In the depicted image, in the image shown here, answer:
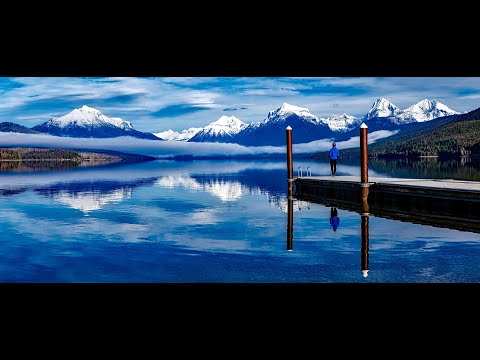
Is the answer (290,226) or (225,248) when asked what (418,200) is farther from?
(225,248)

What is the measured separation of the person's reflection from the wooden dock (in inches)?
13.9

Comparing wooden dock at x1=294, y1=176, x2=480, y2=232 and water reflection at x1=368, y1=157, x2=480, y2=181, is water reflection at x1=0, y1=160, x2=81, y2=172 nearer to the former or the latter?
water reflection at x1=368, y1=157, x2=480, y2=181

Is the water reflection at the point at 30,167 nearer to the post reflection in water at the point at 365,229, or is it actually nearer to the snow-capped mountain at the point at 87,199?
the snow-capped mountain at the point at 87,199

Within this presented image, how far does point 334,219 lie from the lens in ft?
79.6

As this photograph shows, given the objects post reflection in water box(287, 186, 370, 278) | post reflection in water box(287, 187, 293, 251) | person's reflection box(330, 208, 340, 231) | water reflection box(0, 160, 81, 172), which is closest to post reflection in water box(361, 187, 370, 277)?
post reflection in water box(287, 186, 370, 278)

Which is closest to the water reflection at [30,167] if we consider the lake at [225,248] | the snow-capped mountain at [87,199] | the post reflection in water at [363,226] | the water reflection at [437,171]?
the water reflection at [437,171]

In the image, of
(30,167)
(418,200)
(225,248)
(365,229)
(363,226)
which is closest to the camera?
(225,248)

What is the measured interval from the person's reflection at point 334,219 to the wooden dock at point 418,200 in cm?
35

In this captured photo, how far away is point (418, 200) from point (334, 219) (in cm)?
497

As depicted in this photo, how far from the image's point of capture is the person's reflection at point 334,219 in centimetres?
2262

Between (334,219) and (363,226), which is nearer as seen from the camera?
(363,226)

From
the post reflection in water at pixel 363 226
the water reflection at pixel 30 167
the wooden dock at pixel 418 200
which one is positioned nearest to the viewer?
the post reflection in water at pixel 363 226

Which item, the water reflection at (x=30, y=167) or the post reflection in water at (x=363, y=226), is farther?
the water reflection at (x=30, y=167)

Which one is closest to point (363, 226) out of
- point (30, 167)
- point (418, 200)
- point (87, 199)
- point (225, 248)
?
point (418, 200)
